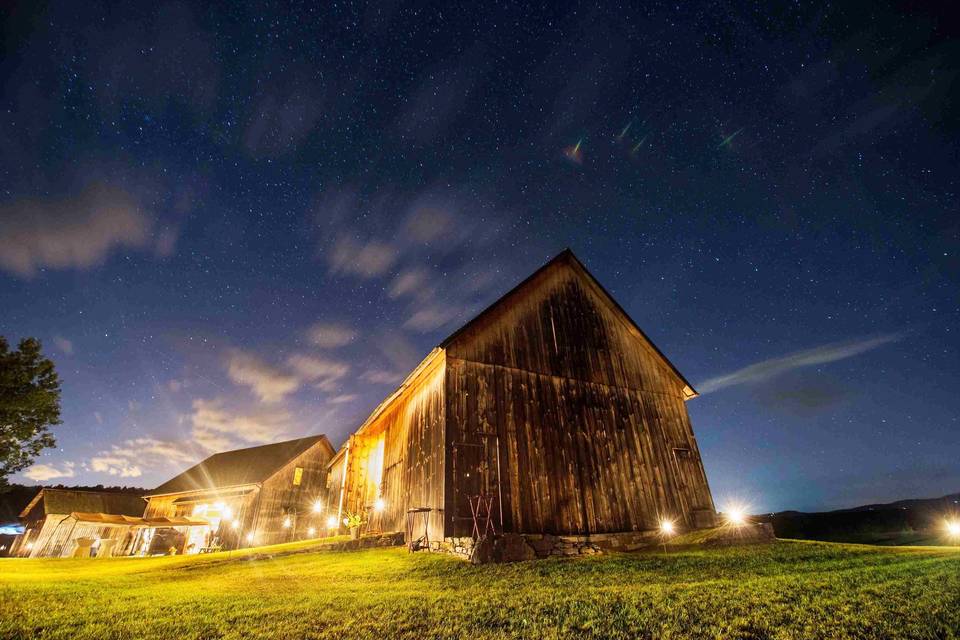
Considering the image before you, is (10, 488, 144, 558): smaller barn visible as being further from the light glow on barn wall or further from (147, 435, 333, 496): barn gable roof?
the light glow on barn wall

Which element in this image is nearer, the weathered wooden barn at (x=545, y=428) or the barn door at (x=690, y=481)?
the weathered wooden barn at (x=545, y=428)

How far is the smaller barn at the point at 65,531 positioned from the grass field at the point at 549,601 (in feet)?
104

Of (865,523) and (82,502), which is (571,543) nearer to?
(865,523)

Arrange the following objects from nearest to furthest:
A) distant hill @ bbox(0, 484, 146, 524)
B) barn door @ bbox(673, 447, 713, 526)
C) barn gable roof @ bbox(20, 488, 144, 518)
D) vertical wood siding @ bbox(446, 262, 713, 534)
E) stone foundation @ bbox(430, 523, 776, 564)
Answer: stone foundation @ bbox(430, 523, 776, 564)
vertical wood siding @ bbox(446, 262, 713, 534)
barn door @ bbox(673, 447, 713, 526)
barn gable roof @ bbox(20, 488, 144, 518)
distant hill @ bbox(0, 484, 146, 524)

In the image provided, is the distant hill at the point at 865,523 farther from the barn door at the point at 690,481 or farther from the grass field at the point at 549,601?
the grass field at the point at 549,601

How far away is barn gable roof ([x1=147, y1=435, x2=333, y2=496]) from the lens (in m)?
33.7

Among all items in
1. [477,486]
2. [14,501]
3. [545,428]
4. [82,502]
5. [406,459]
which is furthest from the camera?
[14,501]

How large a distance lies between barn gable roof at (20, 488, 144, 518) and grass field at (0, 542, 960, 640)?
38069 mm

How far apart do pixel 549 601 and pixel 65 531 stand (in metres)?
46.8

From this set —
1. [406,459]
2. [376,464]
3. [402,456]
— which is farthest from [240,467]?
[406,459]

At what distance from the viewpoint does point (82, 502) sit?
124ft

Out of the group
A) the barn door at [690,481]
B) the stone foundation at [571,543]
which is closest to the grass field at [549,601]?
the stone foundation at [571,543]

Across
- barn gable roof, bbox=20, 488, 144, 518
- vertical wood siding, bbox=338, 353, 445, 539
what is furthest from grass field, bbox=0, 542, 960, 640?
barn gable roof, bbox=20, 488, 144, 518

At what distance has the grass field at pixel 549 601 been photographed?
4.55 metres
